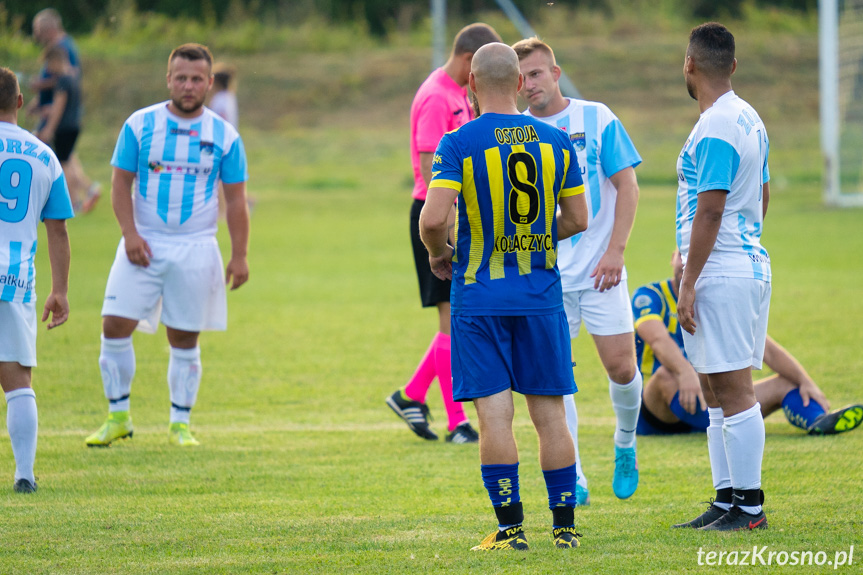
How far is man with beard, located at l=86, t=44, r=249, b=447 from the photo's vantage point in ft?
20.8

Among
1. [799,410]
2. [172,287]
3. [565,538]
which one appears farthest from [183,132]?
[799,410]

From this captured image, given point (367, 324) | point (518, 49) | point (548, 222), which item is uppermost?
point (518, 49)

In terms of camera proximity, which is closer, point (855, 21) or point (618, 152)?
point (618, 152)

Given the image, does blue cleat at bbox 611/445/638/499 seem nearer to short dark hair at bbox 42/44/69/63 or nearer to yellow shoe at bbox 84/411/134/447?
yellow shoe at bbox 84/411/134/447

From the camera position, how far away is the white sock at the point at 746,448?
4258 millimetres

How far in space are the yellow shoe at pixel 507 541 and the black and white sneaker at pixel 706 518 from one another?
29.5 inches

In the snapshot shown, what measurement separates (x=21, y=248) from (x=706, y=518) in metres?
3.39

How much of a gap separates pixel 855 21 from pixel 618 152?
1739 centimetres

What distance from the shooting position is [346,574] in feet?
12.4

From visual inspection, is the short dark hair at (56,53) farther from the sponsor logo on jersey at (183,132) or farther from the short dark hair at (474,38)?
the short dark hair at (474,38)

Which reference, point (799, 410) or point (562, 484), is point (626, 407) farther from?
point (799, 410)

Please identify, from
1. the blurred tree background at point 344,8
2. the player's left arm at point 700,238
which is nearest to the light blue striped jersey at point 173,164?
the player's left arm at point 700,238

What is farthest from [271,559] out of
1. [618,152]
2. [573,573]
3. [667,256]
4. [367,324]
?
[667,256]

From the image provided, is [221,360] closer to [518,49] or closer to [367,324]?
[367,324]
